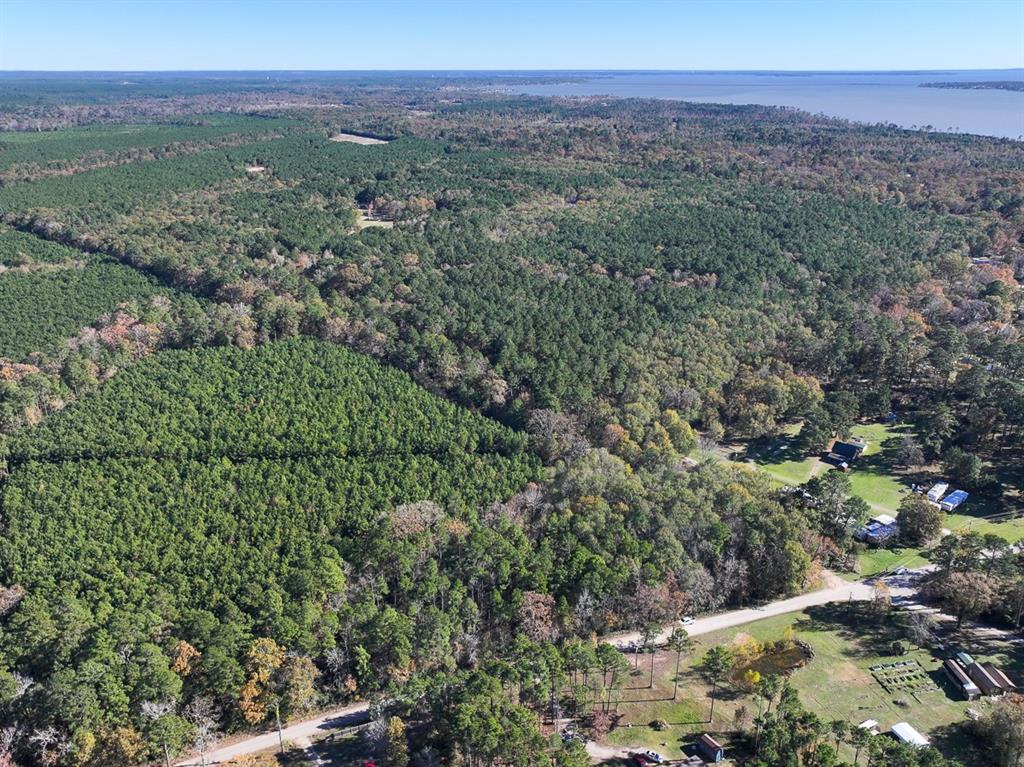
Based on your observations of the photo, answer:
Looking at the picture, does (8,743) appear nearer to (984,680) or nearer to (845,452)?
(984,680)

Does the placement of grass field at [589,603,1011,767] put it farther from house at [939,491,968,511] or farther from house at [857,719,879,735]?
house at [939,491,968,511]

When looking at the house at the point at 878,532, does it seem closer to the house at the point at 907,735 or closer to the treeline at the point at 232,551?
the house at the point at 907,735

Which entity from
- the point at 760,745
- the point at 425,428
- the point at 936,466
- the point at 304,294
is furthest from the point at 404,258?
the point at 760,745

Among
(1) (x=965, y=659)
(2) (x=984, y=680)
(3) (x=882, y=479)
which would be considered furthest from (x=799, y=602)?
(3) (x=882, y=479)

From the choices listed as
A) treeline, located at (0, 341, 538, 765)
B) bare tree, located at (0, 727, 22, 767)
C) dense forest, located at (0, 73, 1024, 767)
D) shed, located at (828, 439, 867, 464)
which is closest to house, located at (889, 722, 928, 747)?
dense forest, located at (0, 73, 1024, 767)

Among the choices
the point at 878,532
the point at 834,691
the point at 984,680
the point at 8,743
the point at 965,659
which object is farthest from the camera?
the point at 878,532

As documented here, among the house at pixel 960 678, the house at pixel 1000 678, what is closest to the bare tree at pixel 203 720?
the house at pixel 960 678
